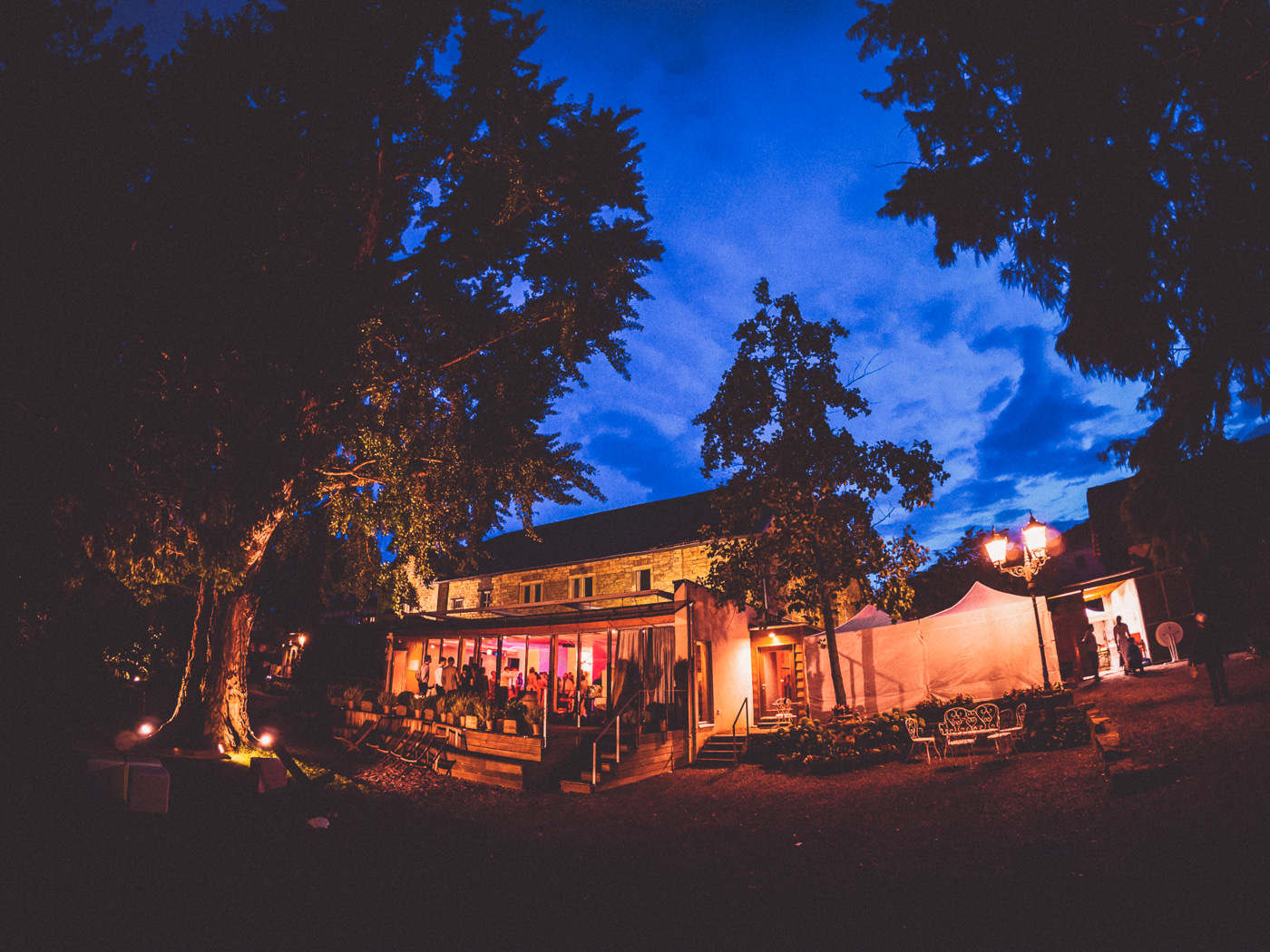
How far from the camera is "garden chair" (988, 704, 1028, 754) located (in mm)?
9719

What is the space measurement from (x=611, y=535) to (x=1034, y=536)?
19410 millimetres

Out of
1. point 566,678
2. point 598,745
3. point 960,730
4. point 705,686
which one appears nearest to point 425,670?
point 566,678

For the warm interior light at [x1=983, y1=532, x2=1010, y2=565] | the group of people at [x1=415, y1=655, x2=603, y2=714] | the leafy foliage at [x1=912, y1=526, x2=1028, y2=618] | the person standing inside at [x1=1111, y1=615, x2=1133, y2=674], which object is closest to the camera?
the warm interior light at [x1=983, y1=532, x2=1010, y2=565]

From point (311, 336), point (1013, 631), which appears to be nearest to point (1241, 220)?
point (311, 336)

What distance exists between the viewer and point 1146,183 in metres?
3.74

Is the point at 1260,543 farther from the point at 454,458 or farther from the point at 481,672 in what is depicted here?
the point at 481,672

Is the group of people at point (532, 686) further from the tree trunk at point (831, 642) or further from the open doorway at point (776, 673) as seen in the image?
the tree trunk at point (831, 642)

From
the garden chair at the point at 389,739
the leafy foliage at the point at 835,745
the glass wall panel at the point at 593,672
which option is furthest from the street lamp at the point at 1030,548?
the garden chair at the point at 389,739

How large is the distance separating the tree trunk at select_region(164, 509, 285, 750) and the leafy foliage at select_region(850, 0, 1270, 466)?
1054 centimetres

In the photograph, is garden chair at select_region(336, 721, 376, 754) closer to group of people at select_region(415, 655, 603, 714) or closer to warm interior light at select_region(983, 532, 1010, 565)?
group of people at select_region(415, 655, 603, 714)

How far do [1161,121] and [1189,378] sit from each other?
5.49 ft

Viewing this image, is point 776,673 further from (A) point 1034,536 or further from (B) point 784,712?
(A) point 1034,536

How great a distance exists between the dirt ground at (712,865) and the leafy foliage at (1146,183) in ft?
9.73

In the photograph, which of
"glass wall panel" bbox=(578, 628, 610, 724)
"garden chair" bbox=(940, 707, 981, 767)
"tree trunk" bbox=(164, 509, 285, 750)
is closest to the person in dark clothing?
"garden chair" bbox=(940, 707, 981, 767)
